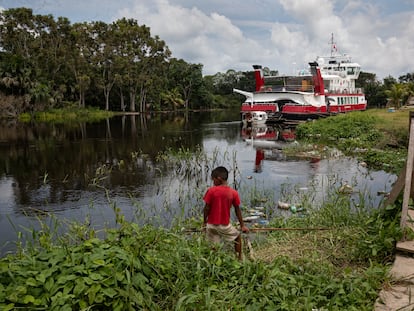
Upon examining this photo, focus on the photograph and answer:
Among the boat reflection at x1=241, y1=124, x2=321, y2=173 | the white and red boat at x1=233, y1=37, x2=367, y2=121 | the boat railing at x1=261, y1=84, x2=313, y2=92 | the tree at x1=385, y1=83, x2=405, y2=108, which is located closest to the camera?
the boat reflection at x1=241, y1=124, x2=321, y2=173

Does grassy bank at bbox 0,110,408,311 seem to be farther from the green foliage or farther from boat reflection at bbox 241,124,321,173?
boat reflection at bbox 241,124,321,173

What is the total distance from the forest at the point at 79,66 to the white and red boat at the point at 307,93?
14.9ft

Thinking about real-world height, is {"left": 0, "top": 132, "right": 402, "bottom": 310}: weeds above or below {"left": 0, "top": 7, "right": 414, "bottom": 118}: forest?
below

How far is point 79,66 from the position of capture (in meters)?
40.8

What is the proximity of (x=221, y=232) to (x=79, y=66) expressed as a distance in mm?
40175

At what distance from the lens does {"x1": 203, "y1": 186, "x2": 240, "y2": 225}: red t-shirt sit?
4.32 metres

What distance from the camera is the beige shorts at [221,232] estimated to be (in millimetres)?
4418

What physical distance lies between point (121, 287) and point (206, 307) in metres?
0.68

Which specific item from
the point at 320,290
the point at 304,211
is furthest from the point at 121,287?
the point at 304,211

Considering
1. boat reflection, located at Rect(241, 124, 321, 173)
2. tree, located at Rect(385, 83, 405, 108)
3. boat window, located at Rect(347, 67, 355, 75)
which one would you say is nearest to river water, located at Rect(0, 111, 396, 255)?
boat reflection, located at Rect(241, 124, 321, 173)

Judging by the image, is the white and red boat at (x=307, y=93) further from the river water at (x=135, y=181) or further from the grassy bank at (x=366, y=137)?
the river water at (x=135, y=181)

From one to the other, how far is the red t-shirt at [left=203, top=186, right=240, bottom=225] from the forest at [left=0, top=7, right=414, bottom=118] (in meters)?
33.4

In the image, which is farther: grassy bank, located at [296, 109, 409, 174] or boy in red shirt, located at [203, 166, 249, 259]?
grassy bank, located at [296, 109, 409, 174]

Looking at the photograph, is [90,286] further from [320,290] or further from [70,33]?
[70,33]
